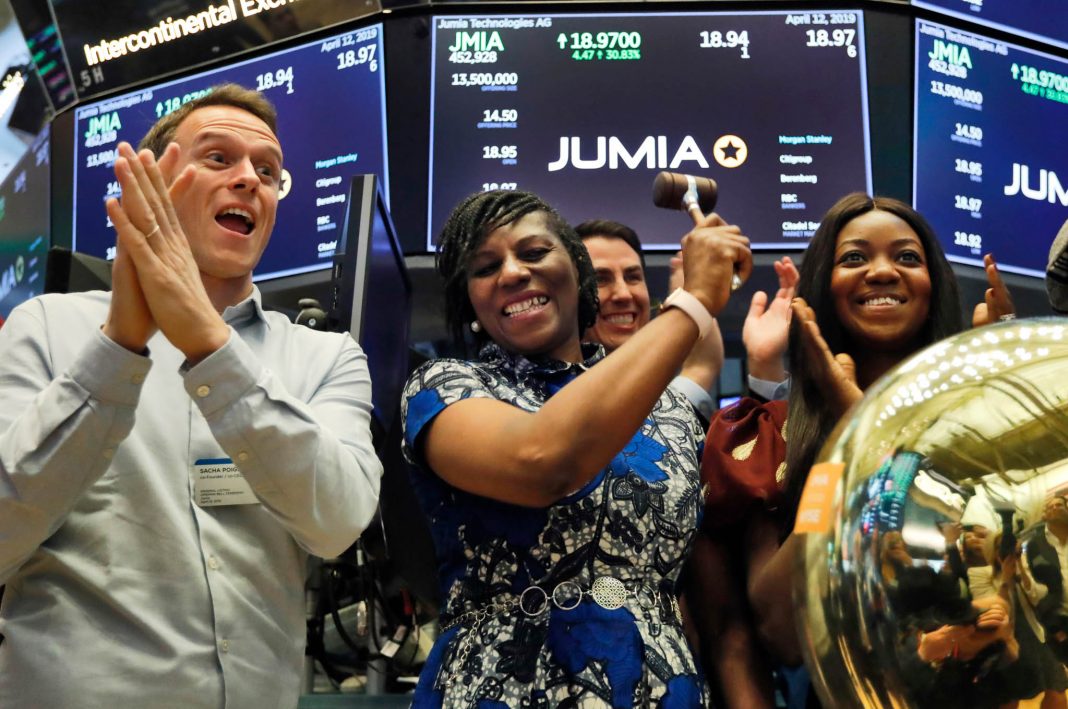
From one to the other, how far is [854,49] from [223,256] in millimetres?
3346

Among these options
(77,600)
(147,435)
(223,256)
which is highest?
(223,256)

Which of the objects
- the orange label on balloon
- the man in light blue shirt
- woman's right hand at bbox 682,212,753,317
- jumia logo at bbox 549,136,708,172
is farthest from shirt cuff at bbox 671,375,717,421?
jumia logo at bbox 549,136,708,172

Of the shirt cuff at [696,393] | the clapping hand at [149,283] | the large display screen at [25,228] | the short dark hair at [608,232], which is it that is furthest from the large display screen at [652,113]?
the clapping hand at [149,283]

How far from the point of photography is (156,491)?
1608 millimetres

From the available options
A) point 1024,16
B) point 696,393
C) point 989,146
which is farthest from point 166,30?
point 696,393

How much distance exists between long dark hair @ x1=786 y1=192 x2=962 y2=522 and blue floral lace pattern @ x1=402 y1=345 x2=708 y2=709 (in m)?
0.20

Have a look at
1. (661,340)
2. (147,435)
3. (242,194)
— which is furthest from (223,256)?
(661,340)

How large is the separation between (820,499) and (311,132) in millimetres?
4134

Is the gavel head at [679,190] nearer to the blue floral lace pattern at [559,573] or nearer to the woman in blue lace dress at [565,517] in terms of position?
the woman in blue lace dress at [565,517]

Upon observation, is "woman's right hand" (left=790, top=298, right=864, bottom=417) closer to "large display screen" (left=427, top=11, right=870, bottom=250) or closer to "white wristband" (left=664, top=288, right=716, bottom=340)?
"white wristband" (left=664, top=288, right=716, bottom=340)

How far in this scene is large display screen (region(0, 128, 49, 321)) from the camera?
5527mm

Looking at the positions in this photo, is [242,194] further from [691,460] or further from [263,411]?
[691,460]

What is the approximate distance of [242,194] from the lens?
1919 millimetres

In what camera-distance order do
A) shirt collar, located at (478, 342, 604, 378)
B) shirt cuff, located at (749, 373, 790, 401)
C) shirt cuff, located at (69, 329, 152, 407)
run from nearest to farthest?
shirt cuff, located at (69, 329, 152, 407), shirt collar, located at (478, 342, 604, 378), shirt cuff, located at (749, 373, 790, 401)
